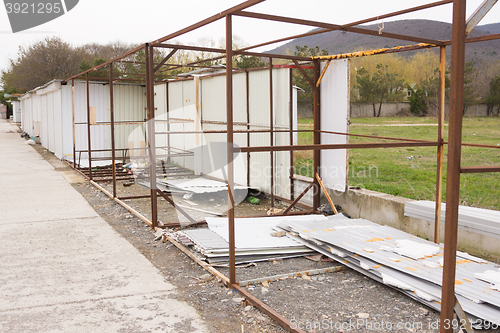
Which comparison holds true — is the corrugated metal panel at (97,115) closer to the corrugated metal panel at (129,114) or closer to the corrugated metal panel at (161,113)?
the corrugated metal panel at (129,114)

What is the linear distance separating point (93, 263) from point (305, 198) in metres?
4.26

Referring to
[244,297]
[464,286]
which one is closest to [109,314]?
[244,297]

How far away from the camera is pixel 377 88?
133 feet

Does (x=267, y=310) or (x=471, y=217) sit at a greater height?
(x=471, y=217)

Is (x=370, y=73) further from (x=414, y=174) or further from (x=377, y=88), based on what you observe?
(x=414, y=174)

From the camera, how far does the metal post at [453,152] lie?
8.72 feet

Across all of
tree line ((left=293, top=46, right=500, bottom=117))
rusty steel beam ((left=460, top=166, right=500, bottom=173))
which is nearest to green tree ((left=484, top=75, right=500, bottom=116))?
tree line ((left=293, top=46, right=500, bottom=117))

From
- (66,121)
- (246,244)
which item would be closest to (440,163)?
(246,244)

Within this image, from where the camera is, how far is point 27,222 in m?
7.31

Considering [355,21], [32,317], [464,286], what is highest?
[355,21]

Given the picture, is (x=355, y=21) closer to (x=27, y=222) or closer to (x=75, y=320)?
(x=75, y=320)

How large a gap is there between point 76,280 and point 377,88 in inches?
1549

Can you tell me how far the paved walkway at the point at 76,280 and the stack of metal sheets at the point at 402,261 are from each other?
6.44 ft

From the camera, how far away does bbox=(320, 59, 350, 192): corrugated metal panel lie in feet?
24.4
